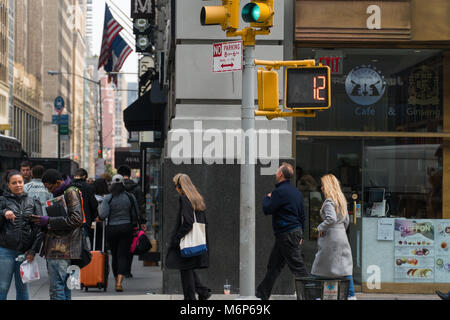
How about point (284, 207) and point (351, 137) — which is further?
point (351, 137)

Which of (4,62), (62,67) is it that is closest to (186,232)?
(4,62)

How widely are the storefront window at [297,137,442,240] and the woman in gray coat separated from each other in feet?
8.25

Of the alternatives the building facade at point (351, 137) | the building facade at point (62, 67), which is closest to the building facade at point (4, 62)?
the building facade at point (62, 67)

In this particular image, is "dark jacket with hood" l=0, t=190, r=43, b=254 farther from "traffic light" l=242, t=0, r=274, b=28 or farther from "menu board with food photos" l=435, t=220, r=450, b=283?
"menu board with food photos" l=435, t=220, r=450, b=283

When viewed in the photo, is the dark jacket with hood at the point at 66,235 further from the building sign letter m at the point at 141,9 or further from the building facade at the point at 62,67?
the building facade at the point at 62,67

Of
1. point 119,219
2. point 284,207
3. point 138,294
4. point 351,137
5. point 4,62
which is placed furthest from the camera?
point 4,62

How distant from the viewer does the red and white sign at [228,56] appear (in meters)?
9.51

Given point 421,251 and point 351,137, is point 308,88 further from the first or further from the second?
point 421,251

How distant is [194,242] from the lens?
9828 mm

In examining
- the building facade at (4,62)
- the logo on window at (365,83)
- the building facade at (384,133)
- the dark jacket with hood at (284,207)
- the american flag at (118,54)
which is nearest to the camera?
the dark jacket with hood at (284,207)

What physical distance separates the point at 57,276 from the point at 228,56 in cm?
332

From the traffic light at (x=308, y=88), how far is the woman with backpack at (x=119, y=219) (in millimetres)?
4636

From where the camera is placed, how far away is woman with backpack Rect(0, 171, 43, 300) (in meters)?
9.19

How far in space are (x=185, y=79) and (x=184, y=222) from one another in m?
2.95
